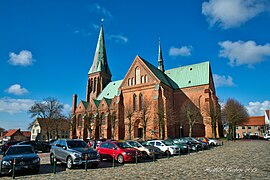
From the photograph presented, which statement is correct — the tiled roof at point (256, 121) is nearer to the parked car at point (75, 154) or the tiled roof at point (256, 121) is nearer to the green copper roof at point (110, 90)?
the green copper roof at point (110, 90)

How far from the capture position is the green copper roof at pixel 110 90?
64.2 meters

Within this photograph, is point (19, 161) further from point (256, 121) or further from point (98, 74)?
point (256, 121)

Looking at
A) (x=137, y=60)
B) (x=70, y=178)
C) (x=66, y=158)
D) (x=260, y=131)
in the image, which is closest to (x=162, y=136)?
(x=137, y=60)

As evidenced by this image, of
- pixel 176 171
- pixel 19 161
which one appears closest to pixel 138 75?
pixel 176 171

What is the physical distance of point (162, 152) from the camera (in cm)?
2153

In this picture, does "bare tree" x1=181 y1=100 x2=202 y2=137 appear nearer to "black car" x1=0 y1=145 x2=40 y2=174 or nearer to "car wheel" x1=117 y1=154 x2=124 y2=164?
"car wheel" x1=117 y1=154 x2=124 y2=164

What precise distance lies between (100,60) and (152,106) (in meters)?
32.1

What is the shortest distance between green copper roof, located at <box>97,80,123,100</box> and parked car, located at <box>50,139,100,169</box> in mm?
47211

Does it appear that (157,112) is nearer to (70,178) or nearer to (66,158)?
(66,158)

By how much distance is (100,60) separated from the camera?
71.4 metres

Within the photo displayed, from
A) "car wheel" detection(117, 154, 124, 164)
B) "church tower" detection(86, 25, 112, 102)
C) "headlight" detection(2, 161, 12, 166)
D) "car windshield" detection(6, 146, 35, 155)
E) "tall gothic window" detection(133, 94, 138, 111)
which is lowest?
"car wheel" detection(117, 154, 124, 164)

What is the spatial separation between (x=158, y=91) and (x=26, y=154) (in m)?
35.2

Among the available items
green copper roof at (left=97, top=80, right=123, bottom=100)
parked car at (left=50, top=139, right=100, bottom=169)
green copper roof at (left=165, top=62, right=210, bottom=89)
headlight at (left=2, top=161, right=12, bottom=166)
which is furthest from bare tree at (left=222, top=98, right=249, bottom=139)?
headlight at (left=2, top=161, right=12, bottom=166)

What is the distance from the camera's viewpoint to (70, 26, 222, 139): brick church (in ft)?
151
